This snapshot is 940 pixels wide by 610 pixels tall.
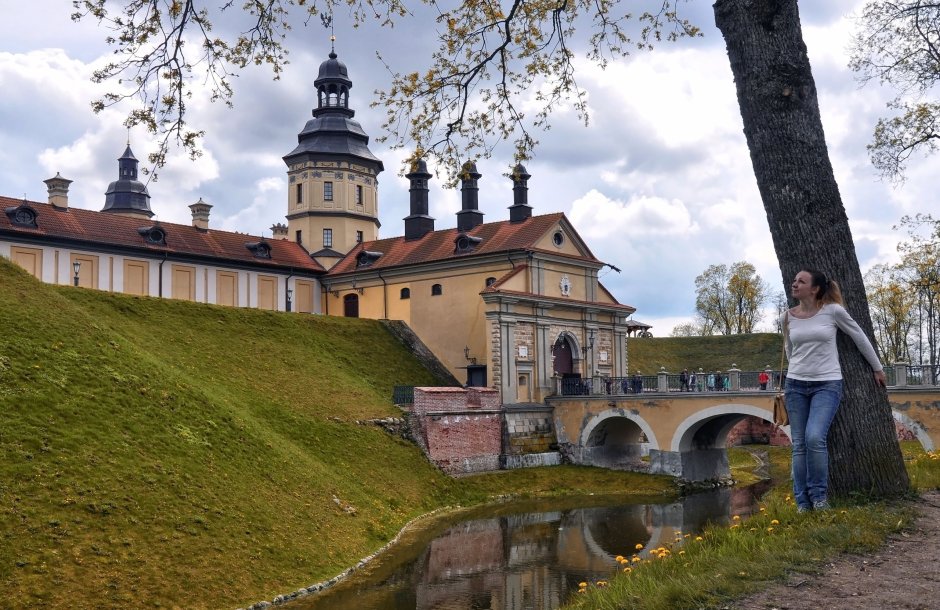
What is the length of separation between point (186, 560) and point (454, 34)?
37.3ft

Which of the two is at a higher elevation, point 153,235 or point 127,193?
point 127,193

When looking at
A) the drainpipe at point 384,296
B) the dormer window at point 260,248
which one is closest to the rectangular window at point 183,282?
the dormer window at point 260,248

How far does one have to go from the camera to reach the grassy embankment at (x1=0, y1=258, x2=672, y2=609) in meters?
15.1

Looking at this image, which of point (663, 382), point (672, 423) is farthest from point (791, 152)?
point (663, 382)

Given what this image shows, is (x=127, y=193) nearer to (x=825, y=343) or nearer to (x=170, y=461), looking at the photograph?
(x=170, y=461)

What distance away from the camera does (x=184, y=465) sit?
19453mm

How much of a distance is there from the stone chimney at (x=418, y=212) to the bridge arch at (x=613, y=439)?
48.8 ft

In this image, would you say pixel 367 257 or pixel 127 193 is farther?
pixel 127 193

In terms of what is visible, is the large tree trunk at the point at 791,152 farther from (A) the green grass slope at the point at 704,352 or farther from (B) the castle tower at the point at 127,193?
(B) the castle tower at the point at 127,193

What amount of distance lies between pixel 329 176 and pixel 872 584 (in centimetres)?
4813

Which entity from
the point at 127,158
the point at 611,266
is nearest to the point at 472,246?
the point at 611,266

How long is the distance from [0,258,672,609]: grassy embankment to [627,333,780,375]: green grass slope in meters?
25.9

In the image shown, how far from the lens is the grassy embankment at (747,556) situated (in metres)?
5.59

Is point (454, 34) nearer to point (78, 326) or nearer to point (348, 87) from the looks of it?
point (78, 326)
